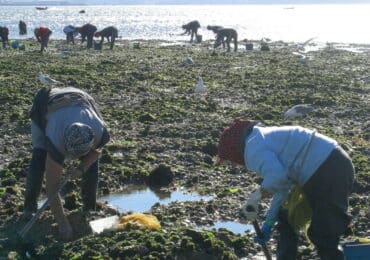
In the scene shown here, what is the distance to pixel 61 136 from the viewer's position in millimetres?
6188

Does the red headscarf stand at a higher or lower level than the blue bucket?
higher

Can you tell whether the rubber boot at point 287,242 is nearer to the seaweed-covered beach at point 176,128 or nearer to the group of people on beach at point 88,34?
the seaweed-covered beach at point 176,128

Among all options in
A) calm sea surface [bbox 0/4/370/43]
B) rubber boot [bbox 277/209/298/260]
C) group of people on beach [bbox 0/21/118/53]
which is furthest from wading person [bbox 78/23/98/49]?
rubber boot [bbox 277/209/298/260]

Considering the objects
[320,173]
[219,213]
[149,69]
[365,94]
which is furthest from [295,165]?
[149,69]

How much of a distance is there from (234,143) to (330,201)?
93 cm

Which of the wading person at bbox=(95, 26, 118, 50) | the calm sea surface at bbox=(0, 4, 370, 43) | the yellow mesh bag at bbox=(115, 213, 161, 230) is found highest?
the yellow mesh bag at bbox=(115, 213, 161, 230)

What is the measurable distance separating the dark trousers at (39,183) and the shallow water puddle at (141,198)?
1.90ft

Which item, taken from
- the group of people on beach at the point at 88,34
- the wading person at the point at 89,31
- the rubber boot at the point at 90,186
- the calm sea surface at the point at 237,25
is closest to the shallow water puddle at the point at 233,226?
the rubber boot at the point at 90,186

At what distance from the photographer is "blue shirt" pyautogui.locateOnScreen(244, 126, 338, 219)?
5047mm

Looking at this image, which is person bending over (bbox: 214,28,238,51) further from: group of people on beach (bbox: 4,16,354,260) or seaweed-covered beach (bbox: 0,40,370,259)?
group of people on beach (bbox: 4,16,354,260)

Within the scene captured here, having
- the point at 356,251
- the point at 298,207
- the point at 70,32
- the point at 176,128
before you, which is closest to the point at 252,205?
the point at 298,207

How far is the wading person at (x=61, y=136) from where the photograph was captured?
5.97 metres

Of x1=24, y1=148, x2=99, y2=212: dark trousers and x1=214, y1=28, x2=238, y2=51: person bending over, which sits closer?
x1=24, y1=148, x2=99, y2=212: dark trousers

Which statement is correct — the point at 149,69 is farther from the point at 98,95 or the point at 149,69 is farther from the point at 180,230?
the point at 180,230
